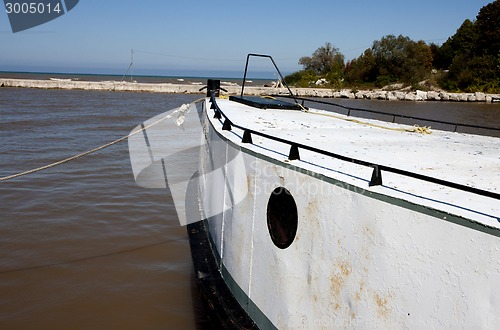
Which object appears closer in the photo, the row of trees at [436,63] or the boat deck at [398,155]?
the boat deck at [398,155]

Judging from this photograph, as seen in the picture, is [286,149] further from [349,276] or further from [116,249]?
[116,249]

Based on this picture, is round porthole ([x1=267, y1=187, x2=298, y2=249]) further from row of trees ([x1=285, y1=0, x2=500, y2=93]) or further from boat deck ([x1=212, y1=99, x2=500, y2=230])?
row of trees ([x1=285, y1=0, x2=500, y2=93])

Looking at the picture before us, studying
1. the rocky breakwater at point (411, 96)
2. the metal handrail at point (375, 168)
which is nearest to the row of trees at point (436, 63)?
the rocky breakwater at point (411, 96)

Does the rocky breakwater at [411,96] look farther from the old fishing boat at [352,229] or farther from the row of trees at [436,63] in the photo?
the old fishing boat at [352,229]

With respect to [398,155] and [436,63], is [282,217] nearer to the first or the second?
[398,155]

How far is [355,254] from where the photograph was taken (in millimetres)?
2477

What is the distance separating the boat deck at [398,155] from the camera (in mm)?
2297

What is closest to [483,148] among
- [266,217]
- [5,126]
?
[266,217]

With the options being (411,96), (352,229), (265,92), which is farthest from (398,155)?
(411,96)

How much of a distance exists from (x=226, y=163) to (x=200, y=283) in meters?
1.28

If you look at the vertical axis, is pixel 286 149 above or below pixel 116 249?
above

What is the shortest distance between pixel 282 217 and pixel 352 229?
75cm

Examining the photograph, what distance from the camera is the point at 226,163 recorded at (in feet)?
13.8

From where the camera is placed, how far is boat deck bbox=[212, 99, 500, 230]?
90.4 inches
